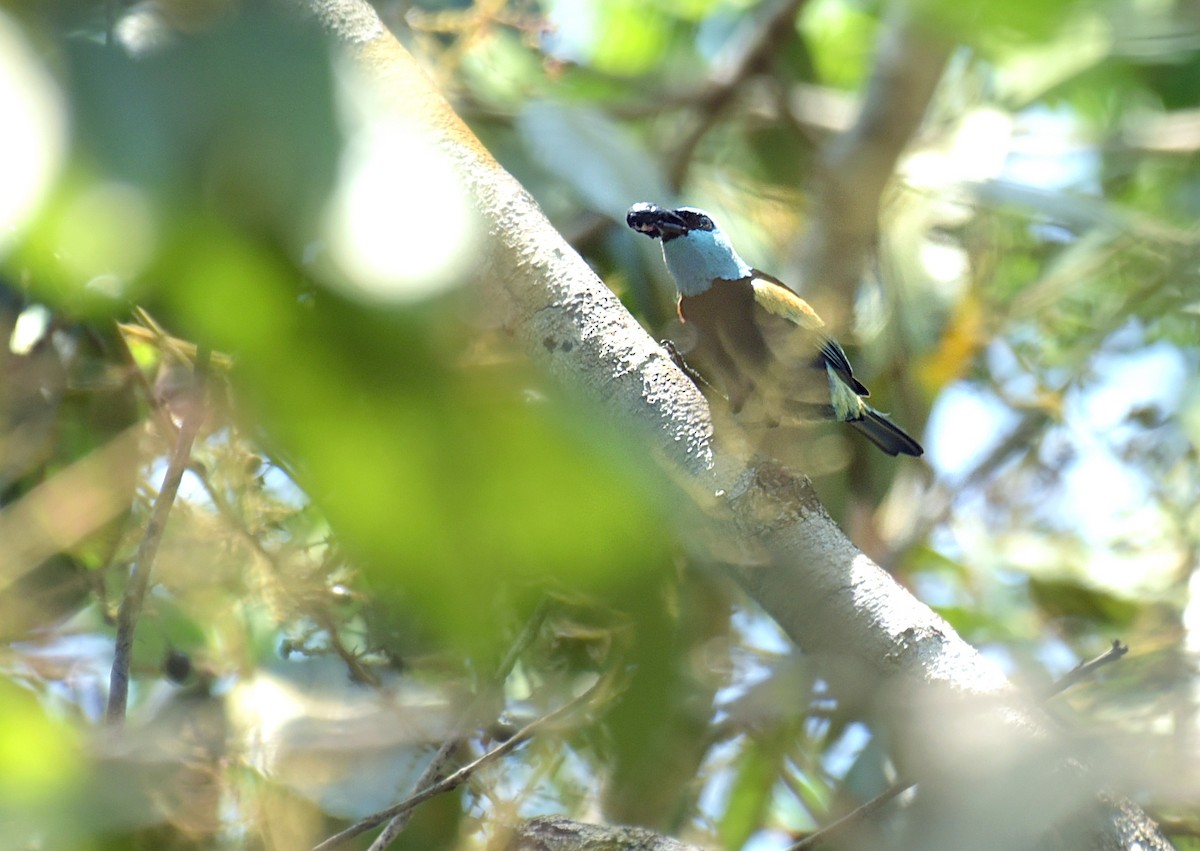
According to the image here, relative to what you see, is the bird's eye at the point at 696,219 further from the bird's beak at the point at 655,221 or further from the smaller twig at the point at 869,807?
the smaller twig at the point at 869,807

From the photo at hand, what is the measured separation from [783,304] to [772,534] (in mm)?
596

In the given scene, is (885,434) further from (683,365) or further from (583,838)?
(583,838)

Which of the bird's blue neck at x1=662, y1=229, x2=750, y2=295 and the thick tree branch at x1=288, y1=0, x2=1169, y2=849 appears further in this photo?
the bird's blue neck at x1=662, y1=229, x2=750, y2=295

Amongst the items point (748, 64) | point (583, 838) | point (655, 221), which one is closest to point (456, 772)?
point (583, 838)

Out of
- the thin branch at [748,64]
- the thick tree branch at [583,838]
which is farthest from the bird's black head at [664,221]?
the thin branch at [748,64]

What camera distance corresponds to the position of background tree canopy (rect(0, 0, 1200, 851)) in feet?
3.24

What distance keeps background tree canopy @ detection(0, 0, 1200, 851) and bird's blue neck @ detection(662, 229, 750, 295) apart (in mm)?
94

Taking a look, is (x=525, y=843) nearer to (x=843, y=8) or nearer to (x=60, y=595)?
(x=60, y=595)

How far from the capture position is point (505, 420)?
3.55 ft

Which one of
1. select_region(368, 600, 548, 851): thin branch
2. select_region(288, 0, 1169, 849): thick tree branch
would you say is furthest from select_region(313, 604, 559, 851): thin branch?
select_region(288, 0, 1169, 849): thick tree branch

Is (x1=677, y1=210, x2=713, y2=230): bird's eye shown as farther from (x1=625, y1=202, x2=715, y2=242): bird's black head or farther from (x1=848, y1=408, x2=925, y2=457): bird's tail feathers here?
(x1=848, y1=408, x2=925, y2=457): bird's tail feathers

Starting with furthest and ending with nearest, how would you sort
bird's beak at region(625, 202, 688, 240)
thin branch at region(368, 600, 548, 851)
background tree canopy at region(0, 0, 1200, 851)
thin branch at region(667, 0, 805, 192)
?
thin branch at region(667, 0, 805, 192) < bird's beak at region(625, 202, 688, 240) < thin branch at region(368, 600, 548, 851) < background tree canopy at region(0, 0, 1200, 851)

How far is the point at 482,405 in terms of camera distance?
1094 mm

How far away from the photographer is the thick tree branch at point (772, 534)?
1.33 m
